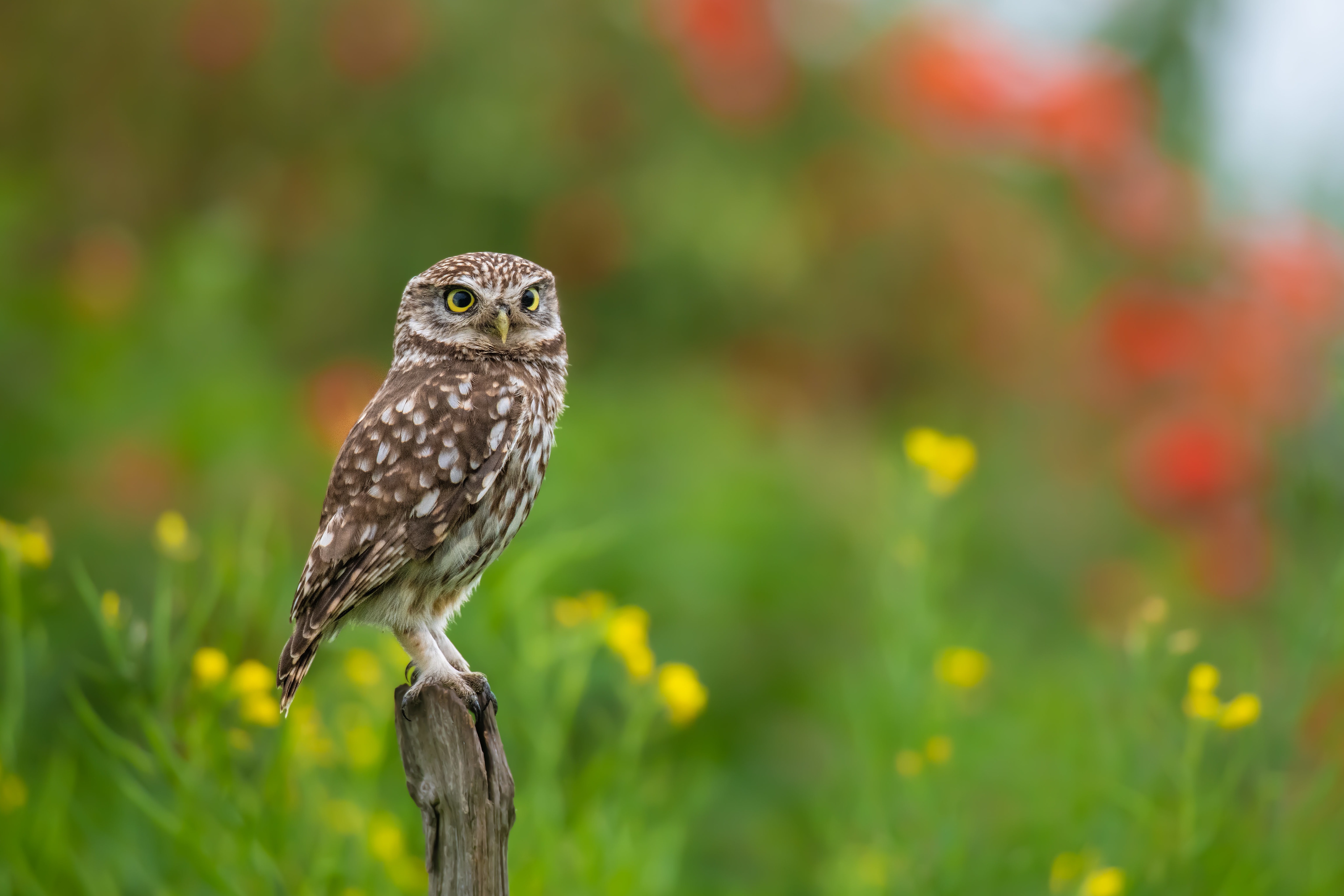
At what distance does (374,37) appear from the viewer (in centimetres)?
655

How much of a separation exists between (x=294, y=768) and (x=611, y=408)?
10.7 feet

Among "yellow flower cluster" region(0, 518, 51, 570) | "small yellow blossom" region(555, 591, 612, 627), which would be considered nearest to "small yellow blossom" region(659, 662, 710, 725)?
"small yellow blossom" region(555, 591, 612, 627)

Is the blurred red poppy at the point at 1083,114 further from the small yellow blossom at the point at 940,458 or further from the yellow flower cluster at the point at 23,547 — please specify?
the yellow flower cluster at the point at 23,547

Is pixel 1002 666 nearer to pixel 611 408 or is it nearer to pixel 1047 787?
pixel 1047 787

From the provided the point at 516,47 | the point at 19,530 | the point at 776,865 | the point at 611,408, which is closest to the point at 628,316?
the point at 611,408

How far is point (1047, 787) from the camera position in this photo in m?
3.85

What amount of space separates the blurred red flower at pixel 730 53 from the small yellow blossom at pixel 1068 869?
4.61 metres

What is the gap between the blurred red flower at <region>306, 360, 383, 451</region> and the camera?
17.3 ft

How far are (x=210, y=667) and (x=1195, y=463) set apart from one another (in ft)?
17.3

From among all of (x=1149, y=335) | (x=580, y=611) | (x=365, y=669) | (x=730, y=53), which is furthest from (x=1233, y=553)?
(x=365, y=669)

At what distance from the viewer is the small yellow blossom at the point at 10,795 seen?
3078 mm

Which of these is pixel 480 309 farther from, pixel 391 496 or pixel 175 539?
pixel 175 539

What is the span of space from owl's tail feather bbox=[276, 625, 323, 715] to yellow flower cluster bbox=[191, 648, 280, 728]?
0.19 m

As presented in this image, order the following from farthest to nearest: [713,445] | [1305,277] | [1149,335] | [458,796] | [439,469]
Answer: [1149,335] < [1305,277] < [713,445] < [439,469] < [458,796]
